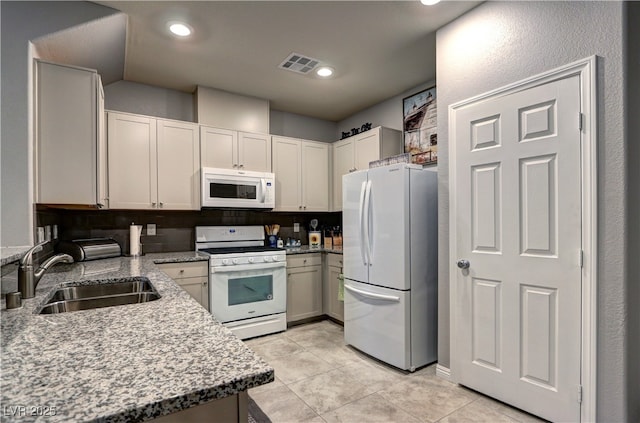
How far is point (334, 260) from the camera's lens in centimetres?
375

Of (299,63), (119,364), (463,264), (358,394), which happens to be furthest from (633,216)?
(299,63)

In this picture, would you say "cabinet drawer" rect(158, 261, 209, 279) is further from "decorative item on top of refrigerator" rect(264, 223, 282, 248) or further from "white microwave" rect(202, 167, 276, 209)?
"decorative item on top of refrigerator" rect(264, 223, 282, 248)

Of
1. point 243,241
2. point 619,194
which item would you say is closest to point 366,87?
point 243,241

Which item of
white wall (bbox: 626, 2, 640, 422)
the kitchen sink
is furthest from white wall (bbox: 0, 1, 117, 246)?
white wall (bbox: 626, 2, 640, 422)

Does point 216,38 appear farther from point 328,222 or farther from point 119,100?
point 328,222

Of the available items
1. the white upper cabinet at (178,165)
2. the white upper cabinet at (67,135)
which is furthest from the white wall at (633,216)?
the white upper cabinet at (178,165)

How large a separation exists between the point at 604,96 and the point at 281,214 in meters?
3.37

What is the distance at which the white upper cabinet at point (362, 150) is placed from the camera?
12.0 ft

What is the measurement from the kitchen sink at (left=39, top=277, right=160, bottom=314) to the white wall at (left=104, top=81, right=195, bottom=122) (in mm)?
2214

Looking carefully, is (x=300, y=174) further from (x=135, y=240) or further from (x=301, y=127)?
(x=135, y=240)

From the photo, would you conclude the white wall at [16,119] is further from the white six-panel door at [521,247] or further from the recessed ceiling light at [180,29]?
the white six-panel door at [521,247]

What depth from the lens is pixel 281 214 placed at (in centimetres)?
432

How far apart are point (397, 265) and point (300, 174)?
196cm

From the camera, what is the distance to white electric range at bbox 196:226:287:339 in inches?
127
